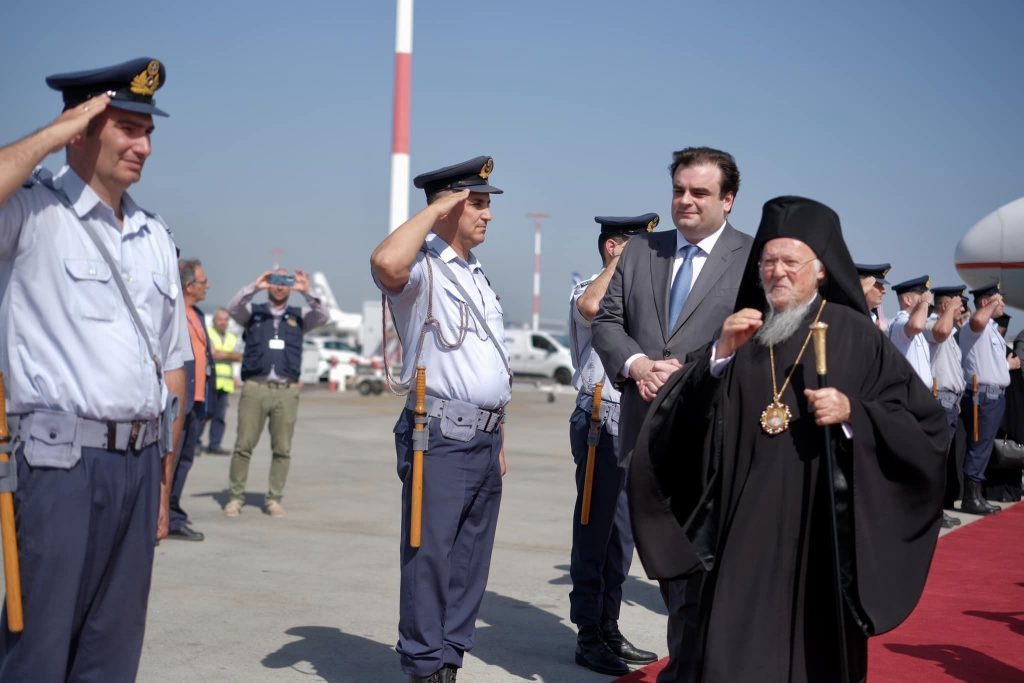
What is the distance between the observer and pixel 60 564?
3357 millimetres

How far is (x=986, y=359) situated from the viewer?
12.0 meters

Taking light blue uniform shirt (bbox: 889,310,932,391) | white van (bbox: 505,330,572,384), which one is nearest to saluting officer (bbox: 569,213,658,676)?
light blue uniform shirt (bbox: 889,310,932,391)

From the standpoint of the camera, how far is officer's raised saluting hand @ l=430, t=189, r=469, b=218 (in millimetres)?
4754

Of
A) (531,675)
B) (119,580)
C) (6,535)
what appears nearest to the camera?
(6,535)

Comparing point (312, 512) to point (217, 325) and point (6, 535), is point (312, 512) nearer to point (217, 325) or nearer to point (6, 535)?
point (217, 325)

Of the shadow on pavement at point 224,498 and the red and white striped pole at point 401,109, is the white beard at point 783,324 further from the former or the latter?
the red and white striped pole at point 401,109

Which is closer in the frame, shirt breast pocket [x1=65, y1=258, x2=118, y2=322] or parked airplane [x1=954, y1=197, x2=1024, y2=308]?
shirt breast pocket [x1=65, y1=258, x2=118, y2=322]

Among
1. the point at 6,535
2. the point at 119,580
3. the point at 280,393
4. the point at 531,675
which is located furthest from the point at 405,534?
the point at 280,393

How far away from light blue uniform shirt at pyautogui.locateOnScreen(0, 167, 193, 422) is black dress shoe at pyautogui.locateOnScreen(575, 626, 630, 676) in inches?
121

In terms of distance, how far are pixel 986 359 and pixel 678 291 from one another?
8.38 m

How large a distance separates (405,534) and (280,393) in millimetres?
5704

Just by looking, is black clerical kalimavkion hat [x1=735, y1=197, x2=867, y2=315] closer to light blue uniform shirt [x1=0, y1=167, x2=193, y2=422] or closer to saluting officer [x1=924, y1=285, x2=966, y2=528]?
light blue uniform shirt [x1=0, y1=167, x2=193, y2=422]

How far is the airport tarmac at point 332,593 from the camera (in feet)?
18.6

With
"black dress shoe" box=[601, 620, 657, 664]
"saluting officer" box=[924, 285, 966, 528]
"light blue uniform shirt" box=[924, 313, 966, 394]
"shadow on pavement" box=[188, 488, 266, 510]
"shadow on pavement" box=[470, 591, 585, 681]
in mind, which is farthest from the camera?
"light blue uniform shirt" box=[924, 313, 966, 394]
